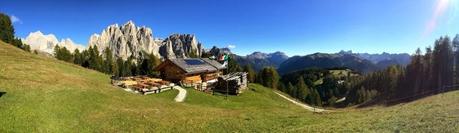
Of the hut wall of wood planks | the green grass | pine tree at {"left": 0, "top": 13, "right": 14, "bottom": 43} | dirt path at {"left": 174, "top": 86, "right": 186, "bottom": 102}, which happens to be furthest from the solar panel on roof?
pine tree at {"left": 0, "top": 13, "right": 14, "bottom": 43}

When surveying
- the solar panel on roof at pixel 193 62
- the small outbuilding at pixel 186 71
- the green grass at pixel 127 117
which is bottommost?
the green grass at pixel 127 117

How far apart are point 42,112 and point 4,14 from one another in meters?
104

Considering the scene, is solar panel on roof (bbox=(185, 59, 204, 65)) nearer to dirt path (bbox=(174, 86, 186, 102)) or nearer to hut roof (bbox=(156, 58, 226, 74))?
hut roof (bbox=(156, 58, 226, 74))

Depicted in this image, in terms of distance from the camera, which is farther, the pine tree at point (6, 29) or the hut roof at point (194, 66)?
the pine tree at point (6, 29)

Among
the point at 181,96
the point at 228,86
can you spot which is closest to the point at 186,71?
the point at 228,86

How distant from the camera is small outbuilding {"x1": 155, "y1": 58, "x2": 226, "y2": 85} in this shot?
212 ft

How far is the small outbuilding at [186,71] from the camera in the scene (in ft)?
212

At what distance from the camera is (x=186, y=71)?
63.3m

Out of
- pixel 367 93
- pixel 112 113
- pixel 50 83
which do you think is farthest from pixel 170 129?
pixel 367 93

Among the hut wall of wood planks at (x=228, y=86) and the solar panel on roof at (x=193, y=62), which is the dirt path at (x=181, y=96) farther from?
the solar panel on roof at (x=193, y=62)

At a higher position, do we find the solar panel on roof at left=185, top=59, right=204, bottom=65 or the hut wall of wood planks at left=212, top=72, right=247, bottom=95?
the solar panel on roof at left=185, top=59, right=204, bottom=65

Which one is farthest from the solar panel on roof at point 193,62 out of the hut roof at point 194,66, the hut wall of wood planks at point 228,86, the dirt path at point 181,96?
the dirt path at point 181,96

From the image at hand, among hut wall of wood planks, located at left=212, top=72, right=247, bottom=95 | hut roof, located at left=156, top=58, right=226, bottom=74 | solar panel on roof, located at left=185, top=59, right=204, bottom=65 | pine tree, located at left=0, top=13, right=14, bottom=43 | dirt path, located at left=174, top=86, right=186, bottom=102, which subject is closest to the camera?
→ dirt path, located at left=174, top=86, right=186, bottom=102

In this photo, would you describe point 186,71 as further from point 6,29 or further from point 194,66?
point 6,29
